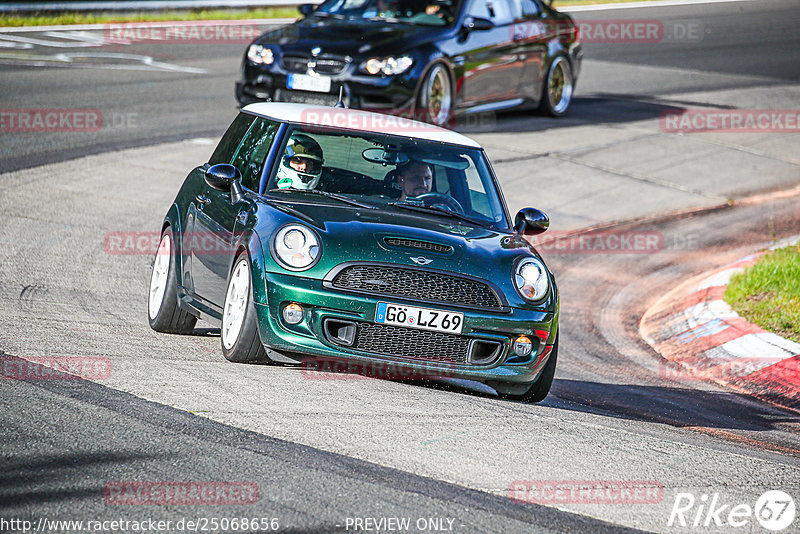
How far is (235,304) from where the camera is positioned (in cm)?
672

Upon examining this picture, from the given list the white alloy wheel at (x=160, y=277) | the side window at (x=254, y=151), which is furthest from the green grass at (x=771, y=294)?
the white alloy wheel at (x=160, y=277)

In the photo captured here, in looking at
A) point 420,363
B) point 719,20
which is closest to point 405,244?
point 420,363

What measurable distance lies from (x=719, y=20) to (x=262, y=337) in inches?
1126

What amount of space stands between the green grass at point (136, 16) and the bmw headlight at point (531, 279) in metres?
18.2

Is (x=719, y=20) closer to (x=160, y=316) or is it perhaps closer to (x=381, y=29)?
(x=381, y=29)

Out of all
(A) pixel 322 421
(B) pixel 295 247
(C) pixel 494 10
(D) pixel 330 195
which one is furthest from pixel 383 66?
(A) pixel 322 421

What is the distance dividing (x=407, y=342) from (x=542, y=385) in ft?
3.41

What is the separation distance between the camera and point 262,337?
6.40m

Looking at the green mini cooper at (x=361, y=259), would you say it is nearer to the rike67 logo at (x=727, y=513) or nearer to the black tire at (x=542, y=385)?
the black tire at (x=542, y=385)

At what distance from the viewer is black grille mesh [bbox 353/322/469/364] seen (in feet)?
20.9

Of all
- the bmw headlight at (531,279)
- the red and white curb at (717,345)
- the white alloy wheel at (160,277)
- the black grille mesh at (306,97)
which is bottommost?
the red and white curb at (717,345)

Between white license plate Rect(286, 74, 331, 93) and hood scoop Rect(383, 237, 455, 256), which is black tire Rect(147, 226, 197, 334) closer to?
hood scoop Rect(383, 237, 455, 256)

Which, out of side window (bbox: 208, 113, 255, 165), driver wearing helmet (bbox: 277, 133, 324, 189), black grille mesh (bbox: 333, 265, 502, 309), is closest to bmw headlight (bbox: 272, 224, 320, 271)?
black grille mesh (bbox: 333, 265, 502, 309)

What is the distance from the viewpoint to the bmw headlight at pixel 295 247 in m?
6.40
